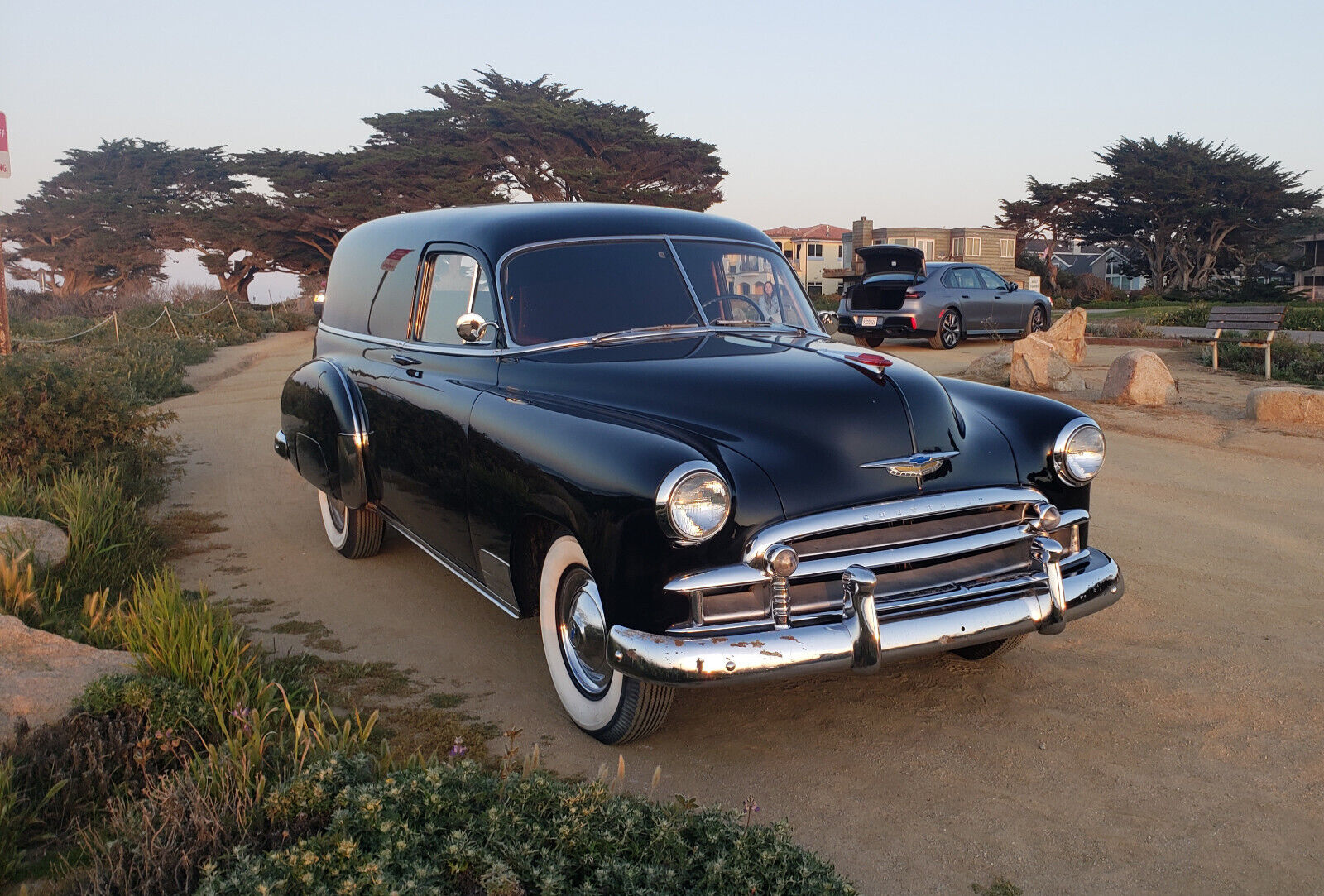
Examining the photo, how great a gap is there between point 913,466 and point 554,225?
2.07 m

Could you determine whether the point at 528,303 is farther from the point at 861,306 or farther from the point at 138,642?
the point at 861,306

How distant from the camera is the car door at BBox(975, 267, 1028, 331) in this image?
1906cm

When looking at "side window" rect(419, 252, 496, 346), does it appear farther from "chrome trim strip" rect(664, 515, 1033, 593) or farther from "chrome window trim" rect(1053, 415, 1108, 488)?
"chrome window trim" rect(1053, 415, 1108, 488)

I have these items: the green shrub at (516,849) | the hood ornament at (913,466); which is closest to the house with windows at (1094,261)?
the hood ornament at (913,466)

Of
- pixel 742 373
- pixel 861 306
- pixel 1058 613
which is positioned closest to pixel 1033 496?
pixel 1058 613

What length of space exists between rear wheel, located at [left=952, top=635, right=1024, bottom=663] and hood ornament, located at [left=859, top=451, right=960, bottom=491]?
1238 millimetres

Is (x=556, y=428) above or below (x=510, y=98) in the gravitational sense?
below

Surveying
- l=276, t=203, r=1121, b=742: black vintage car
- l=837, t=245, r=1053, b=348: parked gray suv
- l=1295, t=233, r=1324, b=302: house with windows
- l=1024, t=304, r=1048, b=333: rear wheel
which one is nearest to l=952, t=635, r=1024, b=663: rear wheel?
l=276, t=203, r=1121, b=742: black vintage car

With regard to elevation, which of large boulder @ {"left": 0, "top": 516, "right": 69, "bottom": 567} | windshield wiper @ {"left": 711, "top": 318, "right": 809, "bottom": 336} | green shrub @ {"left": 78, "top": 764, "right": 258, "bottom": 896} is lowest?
green shrub @ {"left": 78, "top": 764, "right": 258, "bottom": 896}

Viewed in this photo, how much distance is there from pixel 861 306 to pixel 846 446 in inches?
634

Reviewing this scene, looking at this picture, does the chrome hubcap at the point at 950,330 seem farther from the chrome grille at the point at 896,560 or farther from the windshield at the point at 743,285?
the chrome grille at the point at 896,560

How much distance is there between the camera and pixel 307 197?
3984cm

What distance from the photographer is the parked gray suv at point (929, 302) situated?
59.5 ft

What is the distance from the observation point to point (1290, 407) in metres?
10.2
